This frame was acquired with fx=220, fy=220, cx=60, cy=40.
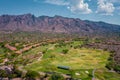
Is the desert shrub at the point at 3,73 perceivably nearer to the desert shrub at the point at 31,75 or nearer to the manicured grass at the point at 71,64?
the desert shrub at the point at 31,75

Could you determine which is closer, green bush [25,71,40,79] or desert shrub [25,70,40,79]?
desert shrub [25,70,40,79]

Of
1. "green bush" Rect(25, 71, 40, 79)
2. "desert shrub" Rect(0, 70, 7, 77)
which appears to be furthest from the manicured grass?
"desert shrub" Rect(0, 70, 7, 77)

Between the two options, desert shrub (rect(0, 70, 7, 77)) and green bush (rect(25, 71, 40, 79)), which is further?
desert shrub (rect(0, 70, 7, 77))

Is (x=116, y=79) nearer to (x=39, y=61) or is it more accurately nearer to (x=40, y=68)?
(x=40, y=68)

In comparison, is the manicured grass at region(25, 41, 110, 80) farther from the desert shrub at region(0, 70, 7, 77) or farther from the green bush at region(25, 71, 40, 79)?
the desert shrub at region(0, 70, 7, 77)

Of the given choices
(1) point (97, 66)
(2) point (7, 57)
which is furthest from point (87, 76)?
(2) point (7, 57)

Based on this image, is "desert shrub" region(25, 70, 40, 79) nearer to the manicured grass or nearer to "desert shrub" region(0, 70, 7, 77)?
"desert shrub" region(0, 70, 7, 77)

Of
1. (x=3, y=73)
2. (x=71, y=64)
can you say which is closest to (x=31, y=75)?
(x=3, y=73)

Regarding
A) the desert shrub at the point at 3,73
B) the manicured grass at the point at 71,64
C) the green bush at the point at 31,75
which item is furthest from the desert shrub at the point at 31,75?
the manicured grass at the point at 71,64

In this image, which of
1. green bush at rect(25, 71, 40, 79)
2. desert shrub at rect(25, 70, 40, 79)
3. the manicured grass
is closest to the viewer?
desert shrub at rect(25, 70, 40, 79)

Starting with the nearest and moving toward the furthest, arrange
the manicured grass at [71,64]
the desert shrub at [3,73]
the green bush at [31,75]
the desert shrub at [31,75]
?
the desert shrub at [31,75]
the green bush at [31,75]
the desert shrub at [3,73]
the manicured grass at [71,64]

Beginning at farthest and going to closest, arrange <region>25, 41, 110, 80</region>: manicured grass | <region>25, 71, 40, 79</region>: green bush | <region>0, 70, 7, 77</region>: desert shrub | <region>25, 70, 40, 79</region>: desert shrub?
<region>25, 41, 110, 80</region>: manicured grass → <region>0, 70, 7, 77</region>: desert shrub → <region>25, 71, 40, 79</region>: green bush → <region>25, 70, 40, 79</region>: desert shrub
